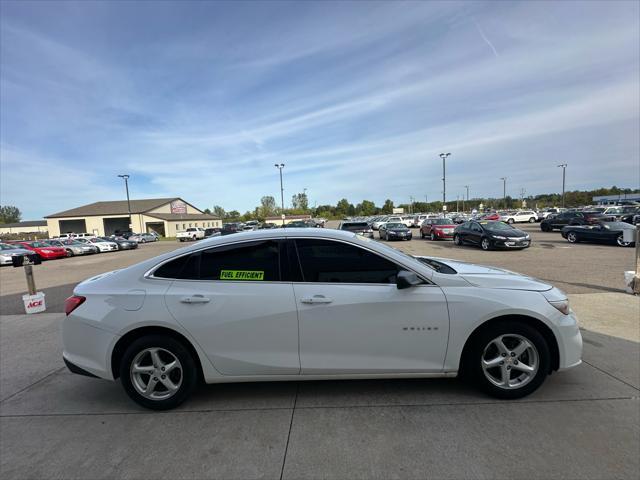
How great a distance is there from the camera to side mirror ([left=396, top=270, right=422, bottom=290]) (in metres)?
2.77

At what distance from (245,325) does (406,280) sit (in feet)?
4.76

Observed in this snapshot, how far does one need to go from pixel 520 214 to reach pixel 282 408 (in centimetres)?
4743

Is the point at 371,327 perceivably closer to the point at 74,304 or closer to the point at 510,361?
the point at 510,361

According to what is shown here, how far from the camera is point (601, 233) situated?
16.3 metres

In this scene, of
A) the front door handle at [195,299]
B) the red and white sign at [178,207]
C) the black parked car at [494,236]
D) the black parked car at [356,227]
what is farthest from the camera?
the red and white sign at [178,207]

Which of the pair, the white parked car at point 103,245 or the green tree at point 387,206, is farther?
the green tree at point 387,206

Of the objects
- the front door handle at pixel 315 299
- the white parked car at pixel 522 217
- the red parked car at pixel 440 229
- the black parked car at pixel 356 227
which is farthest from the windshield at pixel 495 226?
the white parked car at pixel 522 217

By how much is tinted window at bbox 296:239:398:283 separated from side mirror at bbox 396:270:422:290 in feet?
0.54

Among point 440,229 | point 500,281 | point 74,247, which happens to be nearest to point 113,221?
point 74,247

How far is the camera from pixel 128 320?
2.89m

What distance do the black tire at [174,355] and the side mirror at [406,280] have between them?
1.97 metres

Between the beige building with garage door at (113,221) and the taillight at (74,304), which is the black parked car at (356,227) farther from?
the beige building with garage door at (113,221)

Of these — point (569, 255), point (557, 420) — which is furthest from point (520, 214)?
point (557, 420)

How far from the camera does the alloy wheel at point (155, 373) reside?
2.94 metres
